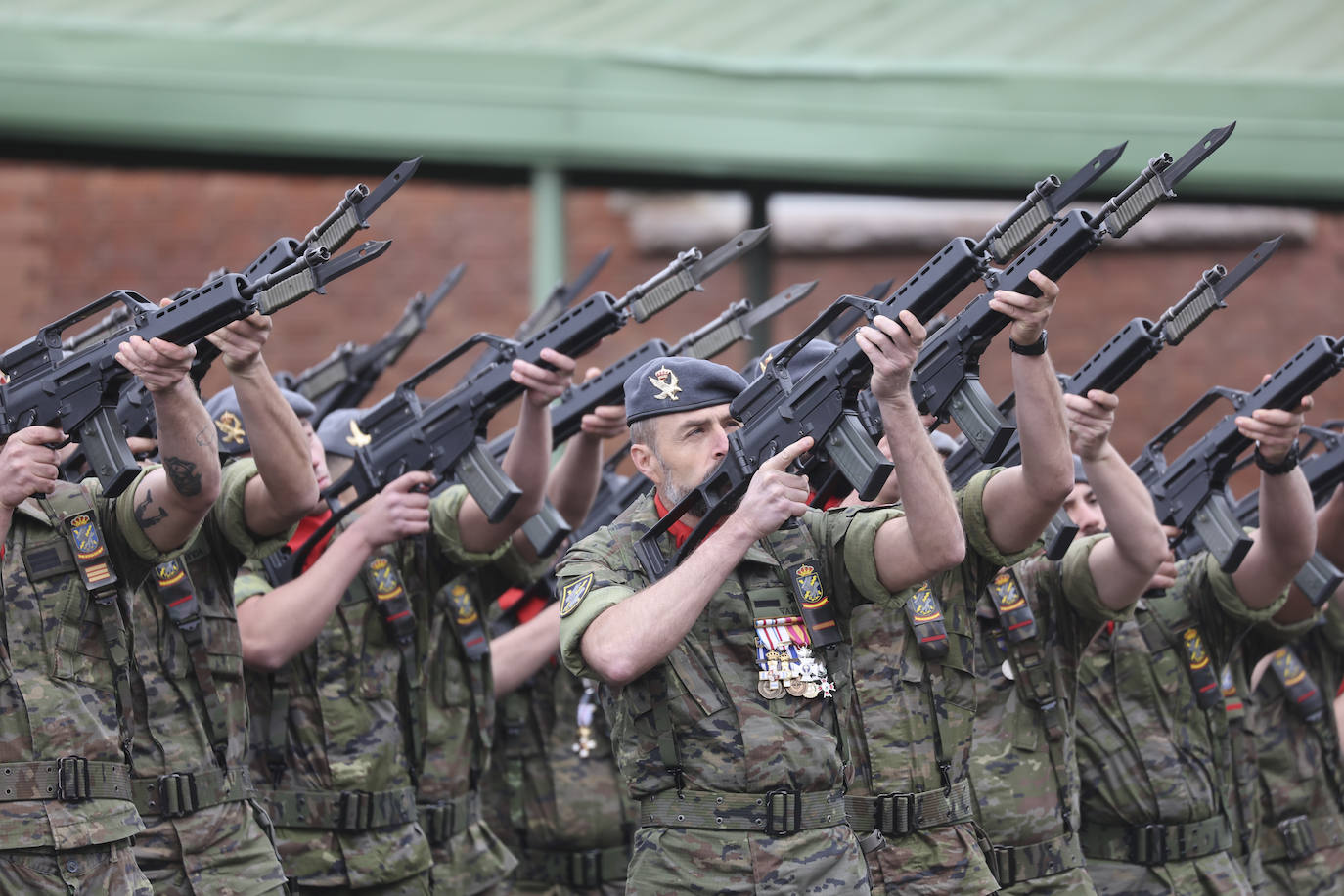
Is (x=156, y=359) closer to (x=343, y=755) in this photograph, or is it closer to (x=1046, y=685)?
(x=343, y=755)

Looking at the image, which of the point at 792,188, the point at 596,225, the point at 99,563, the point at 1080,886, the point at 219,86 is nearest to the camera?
the point at 99,563

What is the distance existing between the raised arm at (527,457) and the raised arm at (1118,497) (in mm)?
1598

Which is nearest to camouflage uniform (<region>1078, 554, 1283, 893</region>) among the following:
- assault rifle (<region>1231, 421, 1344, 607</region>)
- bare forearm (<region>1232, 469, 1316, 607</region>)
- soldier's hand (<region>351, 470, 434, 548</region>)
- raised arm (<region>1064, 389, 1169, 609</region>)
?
bare forearm (<region>1232, 469, 1316, 607</region>)

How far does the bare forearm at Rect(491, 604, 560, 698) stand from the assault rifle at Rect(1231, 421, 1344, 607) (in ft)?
8.04

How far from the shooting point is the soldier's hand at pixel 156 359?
164 inches

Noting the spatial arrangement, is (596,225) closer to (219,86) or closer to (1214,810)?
(219,86)

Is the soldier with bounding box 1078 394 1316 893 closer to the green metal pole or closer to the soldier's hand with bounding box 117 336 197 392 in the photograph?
the soldier's hand with bounding box 117 336 197 392

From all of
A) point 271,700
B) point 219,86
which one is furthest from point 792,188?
point 271,700

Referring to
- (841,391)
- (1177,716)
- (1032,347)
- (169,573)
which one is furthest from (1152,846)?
(169,573)

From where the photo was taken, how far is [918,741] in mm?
4656

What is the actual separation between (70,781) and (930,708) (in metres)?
2.27

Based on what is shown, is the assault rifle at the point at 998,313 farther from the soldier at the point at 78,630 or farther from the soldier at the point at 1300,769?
the soldier at the point at 1300,769

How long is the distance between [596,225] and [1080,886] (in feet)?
22.0

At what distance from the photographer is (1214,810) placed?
18.5 feet
